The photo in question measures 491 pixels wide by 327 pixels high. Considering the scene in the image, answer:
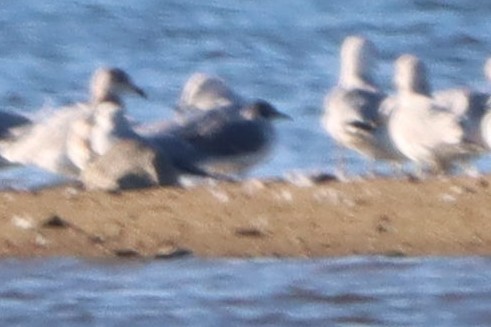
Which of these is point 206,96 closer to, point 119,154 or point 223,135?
point 223,135

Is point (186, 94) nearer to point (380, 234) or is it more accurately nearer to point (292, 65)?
point (292, 65)

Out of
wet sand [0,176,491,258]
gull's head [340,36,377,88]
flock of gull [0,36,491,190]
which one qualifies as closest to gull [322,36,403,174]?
flock of gull [0,36,491,190]

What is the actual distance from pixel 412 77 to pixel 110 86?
2.00 meters

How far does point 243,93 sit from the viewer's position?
16969mm

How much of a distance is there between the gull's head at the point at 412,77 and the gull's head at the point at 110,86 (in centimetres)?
181

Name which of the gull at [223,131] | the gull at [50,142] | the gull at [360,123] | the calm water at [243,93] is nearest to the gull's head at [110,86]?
the gull at [50,142]

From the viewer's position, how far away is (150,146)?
42.9ft

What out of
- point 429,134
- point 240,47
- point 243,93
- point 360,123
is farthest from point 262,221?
point 240,47

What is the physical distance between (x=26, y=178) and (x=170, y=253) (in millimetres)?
3487

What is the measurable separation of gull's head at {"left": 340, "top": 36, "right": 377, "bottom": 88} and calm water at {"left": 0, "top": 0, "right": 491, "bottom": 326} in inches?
18.0

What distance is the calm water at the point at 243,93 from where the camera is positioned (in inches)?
390

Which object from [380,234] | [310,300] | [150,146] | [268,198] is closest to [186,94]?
[150,146]

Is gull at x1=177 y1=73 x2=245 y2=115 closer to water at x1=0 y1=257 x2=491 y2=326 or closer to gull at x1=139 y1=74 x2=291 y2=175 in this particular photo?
gull at x1=139 y1=74 x2=291 y2=175

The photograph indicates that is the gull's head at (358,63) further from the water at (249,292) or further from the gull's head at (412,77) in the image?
the water at (249,292)
